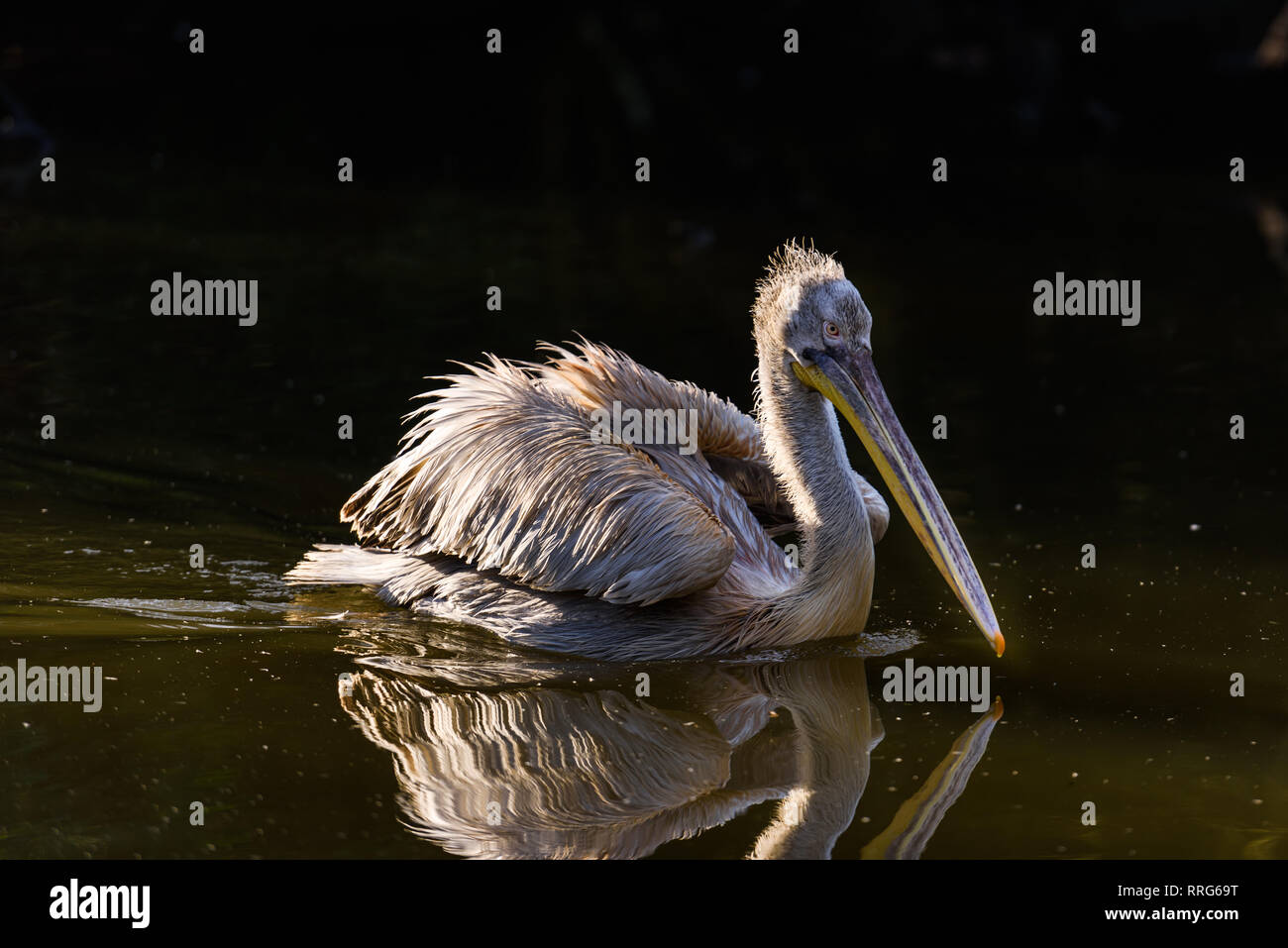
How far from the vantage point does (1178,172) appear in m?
19.1

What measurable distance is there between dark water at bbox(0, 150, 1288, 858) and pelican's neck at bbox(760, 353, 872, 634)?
0.23 metres

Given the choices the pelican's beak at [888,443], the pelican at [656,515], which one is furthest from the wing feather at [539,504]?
the pelican's beak at [888,443]

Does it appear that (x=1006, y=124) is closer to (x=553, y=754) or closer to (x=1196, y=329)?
(x=1196, y=329)

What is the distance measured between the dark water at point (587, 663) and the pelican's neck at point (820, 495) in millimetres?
233

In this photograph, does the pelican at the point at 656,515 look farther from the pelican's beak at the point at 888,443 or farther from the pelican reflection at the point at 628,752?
the pelican reflection at the point at 628,752

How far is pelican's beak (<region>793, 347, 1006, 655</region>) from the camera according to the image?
5.70m

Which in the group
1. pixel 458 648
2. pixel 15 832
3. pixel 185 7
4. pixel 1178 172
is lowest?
pixel 15 832

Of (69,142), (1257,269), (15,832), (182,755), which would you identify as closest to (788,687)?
(182,755)

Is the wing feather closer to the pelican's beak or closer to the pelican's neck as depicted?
the pelican's neck

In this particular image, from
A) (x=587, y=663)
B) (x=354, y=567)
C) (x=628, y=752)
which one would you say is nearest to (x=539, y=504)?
(x=587, y=663)

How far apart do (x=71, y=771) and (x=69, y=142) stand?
13.6 meters

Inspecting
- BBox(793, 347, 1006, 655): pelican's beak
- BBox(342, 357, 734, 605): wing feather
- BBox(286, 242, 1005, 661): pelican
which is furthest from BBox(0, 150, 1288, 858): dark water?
BBox(793, 347, 1006, 655): pelican's beak

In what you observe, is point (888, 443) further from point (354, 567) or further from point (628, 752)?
point (354, 567)

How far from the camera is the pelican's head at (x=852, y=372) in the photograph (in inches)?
226
